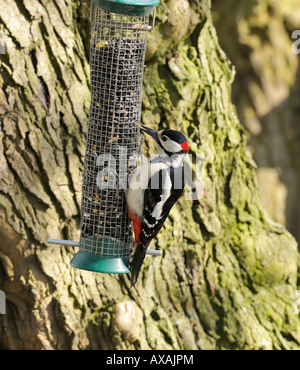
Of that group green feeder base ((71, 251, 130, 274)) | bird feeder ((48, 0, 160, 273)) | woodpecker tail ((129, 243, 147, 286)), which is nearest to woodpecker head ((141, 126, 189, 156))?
bird feeder ((48, 0, 160, 273))

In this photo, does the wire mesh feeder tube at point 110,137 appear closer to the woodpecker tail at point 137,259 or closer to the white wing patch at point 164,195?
the woodpecker tail at point 137,259

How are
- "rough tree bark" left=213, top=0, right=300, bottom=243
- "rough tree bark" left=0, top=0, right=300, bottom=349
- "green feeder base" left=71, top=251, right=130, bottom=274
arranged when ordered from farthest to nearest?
"rough tree bark" left=213, top=0, right=300, bottom=243 → "rough tree bark" left=0, top=0, right=300, bottom=349 → "green feeder base" left=71, top=251, right=130, bottom=274

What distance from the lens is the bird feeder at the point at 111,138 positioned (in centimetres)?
429

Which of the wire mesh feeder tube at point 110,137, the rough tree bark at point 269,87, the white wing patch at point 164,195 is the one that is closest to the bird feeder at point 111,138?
the wire mesh feeder tube at point 110,137

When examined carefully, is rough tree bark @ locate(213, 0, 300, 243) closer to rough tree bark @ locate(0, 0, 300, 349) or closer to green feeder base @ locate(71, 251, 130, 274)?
rough tree bark @ locate(0, 0, 300, 349)

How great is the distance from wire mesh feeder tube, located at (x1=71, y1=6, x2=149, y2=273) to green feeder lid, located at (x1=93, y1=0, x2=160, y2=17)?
1.13 feet

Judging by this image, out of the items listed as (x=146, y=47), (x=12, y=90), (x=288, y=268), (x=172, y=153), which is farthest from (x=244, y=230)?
(x=12, y=90)

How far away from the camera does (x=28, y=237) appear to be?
4.65 m

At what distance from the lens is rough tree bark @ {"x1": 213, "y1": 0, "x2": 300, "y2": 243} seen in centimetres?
827

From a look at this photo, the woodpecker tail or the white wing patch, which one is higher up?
the white wing patch

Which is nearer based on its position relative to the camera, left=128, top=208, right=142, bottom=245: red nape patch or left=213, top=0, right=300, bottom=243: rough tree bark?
left=128, top=208, right=142, bottom=245: red nape patch

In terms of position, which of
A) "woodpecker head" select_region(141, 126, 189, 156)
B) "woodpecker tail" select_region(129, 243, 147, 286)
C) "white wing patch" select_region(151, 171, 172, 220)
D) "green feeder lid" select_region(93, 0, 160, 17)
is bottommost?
"woodpecker tail" select_region(129, 243, 147, 286)

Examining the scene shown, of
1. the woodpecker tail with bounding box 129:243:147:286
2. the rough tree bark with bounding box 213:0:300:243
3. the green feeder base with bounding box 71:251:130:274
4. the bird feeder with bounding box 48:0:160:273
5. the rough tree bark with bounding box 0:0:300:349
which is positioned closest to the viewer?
the green feeder base with bounding box 71:251:130:274
